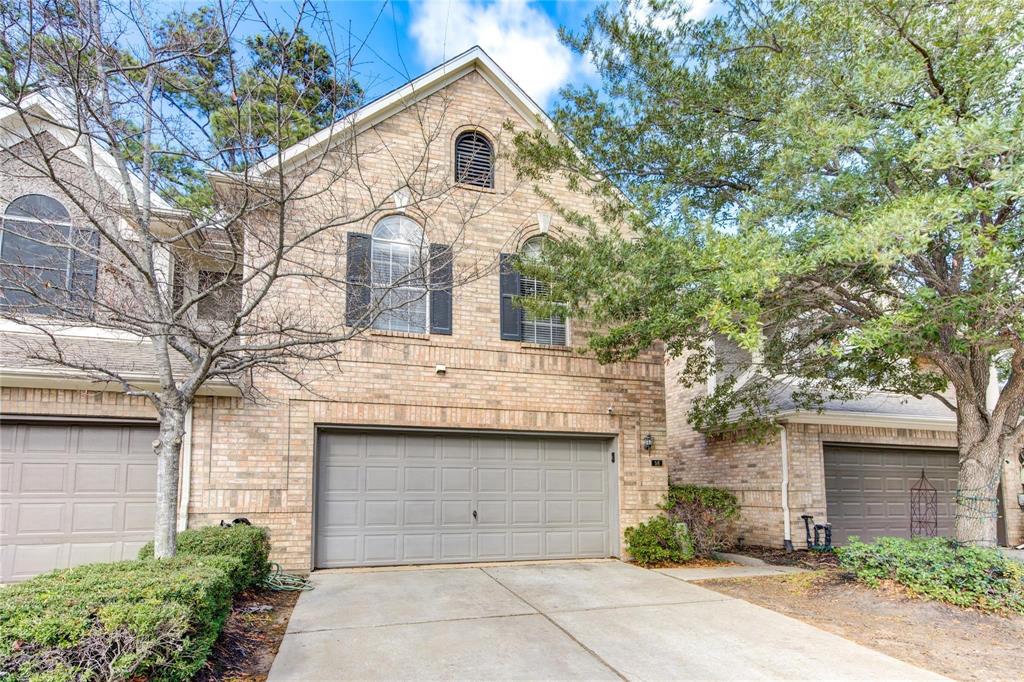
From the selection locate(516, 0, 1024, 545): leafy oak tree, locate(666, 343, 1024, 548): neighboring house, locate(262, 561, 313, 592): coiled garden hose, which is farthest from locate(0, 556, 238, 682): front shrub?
locate(666, 343, 1024, 548): neighboring house

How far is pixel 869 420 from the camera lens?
12500 mm

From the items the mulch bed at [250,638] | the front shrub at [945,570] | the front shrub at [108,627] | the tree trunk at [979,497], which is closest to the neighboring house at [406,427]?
the mulch bed at [250,638]

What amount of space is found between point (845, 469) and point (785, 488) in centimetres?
171

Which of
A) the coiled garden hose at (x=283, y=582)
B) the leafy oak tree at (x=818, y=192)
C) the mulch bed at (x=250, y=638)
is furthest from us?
the coiled garden hose at (x=283, y=582)

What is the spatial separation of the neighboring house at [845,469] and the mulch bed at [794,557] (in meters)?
0.26

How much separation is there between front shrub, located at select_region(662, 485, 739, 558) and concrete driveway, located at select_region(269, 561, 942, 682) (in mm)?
2103

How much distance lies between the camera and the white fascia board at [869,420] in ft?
39.2

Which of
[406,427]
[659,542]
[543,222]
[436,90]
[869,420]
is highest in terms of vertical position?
[436,90]

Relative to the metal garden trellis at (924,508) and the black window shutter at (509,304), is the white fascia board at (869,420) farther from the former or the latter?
the black window shutter at (509,304)

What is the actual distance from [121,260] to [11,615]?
586 centimetres

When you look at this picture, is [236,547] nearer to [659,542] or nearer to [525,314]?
[525,314]

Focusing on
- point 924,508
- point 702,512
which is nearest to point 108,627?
point 702,512

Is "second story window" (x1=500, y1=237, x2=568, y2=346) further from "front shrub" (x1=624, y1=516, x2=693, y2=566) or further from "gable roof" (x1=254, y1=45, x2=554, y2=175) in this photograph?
"front shrub" (x1=624, y1=516, x2=693, y2=566)

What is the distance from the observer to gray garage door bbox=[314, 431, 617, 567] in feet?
32.0
